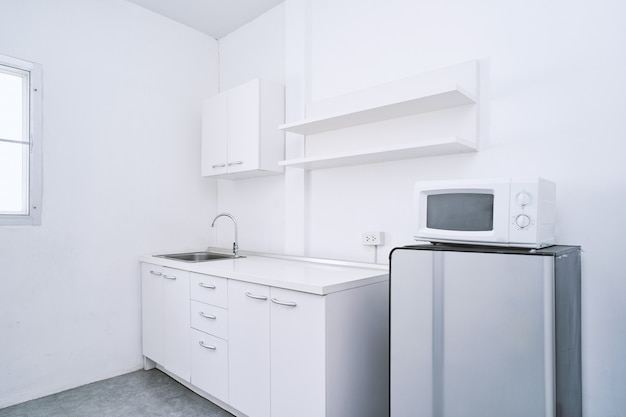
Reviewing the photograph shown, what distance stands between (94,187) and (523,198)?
274cm

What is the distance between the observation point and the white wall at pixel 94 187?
243 centimetres

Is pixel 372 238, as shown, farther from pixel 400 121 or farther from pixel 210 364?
pixel 210 364

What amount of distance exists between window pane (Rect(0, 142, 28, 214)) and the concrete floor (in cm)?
124

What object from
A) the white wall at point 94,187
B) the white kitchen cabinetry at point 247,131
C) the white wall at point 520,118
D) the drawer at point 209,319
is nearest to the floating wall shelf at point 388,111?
the white wall at point 520,118

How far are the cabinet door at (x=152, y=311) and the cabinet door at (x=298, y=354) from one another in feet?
4.09

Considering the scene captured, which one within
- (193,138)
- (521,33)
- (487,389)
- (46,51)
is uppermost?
(46,51)

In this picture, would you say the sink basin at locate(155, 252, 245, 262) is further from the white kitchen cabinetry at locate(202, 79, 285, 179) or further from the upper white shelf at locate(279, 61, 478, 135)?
the upper white shelf at locate(279, 61, 478, 135)

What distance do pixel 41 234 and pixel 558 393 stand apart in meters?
2.92

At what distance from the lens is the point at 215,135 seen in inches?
120

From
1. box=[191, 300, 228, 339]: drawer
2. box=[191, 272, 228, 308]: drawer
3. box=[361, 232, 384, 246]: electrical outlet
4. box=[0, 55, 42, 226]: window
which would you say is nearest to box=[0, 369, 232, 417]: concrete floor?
box=[191, 300, 228, 339]: drawer

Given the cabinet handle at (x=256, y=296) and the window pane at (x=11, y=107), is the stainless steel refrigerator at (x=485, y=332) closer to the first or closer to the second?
the cabinet handle at (x=256, y=296)

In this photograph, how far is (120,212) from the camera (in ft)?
9.40

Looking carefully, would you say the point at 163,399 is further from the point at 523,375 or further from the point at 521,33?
the point at 521,33

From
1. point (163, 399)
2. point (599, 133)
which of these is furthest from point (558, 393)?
point (163, 399)
